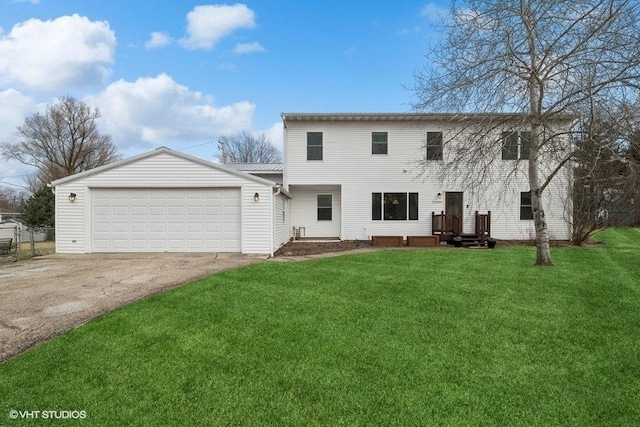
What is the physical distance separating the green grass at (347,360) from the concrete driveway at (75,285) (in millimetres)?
542

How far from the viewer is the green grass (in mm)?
2764

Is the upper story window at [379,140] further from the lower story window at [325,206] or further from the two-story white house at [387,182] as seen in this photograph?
the lower story window at [325,206]

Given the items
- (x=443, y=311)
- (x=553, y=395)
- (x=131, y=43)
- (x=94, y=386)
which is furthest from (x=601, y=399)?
(x=131, y=43)

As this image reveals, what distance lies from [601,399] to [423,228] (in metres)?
13.3

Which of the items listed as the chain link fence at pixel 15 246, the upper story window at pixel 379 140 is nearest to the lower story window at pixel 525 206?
the upper story window at pixel 379 140

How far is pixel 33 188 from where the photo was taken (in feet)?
127

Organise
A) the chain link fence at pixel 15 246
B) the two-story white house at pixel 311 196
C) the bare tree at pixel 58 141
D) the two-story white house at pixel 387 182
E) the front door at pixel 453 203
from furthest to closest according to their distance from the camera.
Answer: the bare tree at pixel 58 141 < the front door at pixel 453 203 < the two-story white house at pixel 387 182 < the two-story white house at pixel 311 196 < the chain link fence at pixel 15 246

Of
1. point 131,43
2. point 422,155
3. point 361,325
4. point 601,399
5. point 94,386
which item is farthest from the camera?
point 422,155

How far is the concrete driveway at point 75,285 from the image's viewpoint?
184 inches

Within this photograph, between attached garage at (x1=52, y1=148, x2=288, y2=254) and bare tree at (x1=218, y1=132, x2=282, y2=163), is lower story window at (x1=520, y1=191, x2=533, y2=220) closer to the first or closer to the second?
attached garage at (x1=52, y1=148, x2=288, y2=254)

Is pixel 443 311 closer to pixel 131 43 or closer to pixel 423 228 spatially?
pixel 423 228

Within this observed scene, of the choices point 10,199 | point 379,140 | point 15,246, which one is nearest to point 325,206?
point 379,140

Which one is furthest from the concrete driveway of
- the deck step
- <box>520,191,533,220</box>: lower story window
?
<box>520,191,533,220</box>: lower story window

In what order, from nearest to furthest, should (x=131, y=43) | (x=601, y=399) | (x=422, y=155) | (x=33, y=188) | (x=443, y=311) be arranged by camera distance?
(x=601, y=399) → (x=443, y=311) → (x=131, y=43) → (x=422, y=155) → (x=33, y=188)
